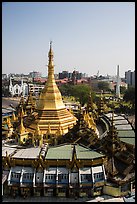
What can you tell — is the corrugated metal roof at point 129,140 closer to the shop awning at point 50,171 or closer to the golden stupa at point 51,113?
the golden stupa at point 51,113

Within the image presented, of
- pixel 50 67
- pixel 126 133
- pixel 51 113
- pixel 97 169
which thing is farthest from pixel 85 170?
pixel 50 67

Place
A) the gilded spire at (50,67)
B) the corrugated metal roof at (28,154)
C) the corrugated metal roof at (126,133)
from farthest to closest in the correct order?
the gilded spire at (50,67)
the corrugated metal roof at (126,133)
the corrugated metal roof at (28,154)

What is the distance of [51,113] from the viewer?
480 inches

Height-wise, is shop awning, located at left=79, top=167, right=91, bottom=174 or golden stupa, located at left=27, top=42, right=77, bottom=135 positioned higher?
golden stupa, located at left=27, top=42, right=77, bottom=135

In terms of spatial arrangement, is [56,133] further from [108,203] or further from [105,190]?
[108,203]

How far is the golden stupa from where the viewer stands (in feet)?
38.4

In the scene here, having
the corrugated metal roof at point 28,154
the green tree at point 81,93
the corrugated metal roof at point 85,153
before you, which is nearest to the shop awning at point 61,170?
the corrugated metal roof at point 85,153

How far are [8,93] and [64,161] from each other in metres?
31.0

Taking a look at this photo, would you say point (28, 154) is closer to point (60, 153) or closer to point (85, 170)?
point (60, 153)

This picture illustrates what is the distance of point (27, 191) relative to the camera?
7605 mm

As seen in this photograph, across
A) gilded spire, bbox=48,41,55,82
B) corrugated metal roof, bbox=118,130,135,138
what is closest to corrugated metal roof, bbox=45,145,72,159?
corrugated metal roof, bbox=118,130,135,138

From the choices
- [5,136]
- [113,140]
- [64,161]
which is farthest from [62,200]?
[5,136]

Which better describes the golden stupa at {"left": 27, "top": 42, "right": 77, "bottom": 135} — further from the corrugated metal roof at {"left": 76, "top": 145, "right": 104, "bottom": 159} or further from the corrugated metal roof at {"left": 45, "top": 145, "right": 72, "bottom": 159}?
the corrugated metal roof at {"left": 76, "top": 145, "right": 104, "bottom": 159}

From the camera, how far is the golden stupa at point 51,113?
38.4 feet
